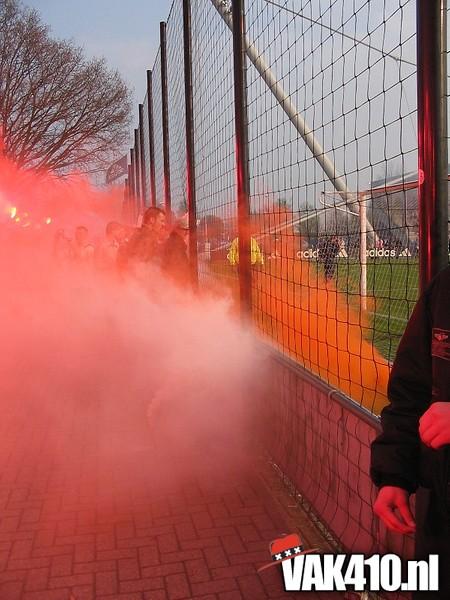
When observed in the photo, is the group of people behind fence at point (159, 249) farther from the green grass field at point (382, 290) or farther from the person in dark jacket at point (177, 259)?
the green grass field at point (382, 290)

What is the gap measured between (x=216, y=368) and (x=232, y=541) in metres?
1.82

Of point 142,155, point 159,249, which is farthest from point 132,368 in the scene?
point 142,155

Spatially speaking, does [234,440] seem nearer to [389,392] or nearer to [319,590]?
[319,590]

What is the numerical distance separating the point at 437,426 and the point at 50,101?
22634 millimetres

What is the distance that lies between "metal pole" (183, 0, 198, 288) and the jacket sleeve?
17.8ft

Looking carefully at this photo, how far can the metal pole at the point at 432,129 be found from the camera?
2.22 m

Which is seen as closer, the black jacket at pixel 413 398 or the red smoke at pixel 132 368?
the black jacket at pixel 413 398

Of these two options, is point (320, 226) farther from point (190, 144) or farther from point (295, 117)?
point (190, 144)

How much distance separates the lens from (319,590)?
2840 mm

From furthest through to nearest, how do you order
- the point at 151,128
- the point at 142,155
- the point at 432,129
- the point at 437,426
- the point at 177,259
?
the point at 142,155
the point at 151,128
the point at 177,259
the point at 432,129
the point at 437,426

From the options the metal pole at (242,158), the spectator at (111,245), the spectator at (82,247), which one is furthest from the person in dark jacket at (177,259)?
the spectator at (82,247)

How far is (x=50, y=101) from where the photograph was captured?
2197 centimetres

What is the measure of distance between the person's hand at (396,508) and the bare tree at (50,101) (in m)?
22.0

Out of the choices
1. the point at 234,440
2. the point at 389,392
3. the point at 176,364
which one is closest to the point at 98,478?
the point at 234,440
